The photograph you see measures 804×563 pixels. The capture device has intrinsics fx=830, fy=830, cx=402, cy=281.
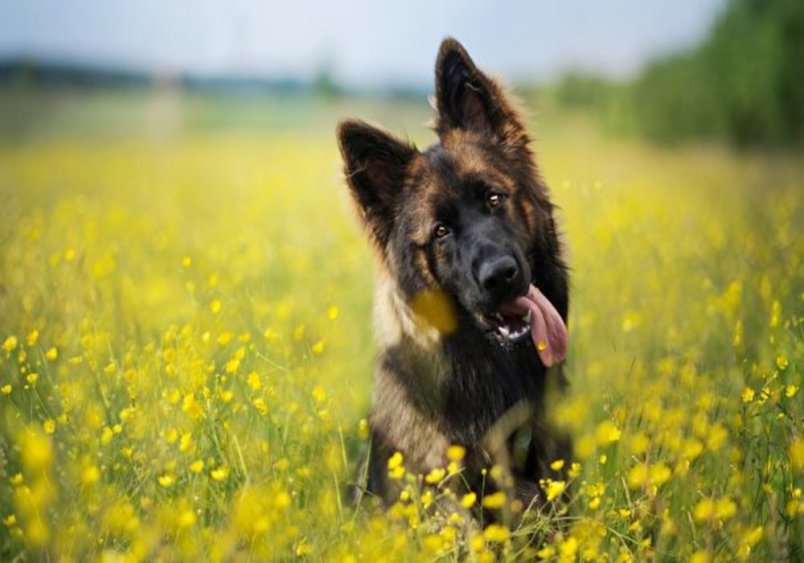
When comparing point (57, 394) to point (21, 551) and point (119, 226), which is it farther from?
point (119, 226)

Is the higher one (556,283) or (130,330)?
(556,283)

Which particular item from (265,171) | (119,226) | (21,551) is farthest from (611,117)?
(21,551)

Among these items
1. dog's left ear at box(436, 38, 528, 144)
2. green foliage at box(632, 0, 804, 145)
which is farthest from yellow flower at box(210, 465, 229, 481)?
green foliage at box(632, 0, 804, 145)

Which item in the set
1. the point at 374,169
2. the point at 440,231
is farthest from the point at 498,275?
the point at 374,169

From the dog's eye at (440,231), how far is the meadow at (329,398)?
0.51 m

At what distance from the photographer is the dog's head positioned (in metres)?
3.42

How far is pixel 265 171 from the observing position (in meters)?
13.2

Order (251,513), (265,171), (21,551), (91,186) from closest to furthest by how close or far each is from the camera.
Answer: (251,513)
(21,551)
(91,186)
(265,171)

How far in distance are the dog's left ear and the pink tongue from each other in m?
0.79

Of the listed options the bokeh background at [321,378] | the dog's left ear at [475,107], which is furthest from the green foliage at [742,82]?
the dog's left ear at [475,107]

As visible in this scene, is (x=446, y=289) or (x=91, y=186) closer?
(x=446, y=289)

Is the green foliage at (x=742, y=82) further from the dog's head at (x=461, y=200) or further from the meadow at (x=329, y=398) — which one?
the dog's head at (x=461, y=200)

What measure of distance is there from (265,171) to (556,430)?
1040cm

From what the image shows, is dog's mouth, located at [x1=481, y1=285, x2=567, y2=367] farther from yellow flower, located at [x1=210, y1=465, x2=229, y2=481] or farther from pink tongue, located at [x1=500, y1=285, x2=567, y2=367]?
yellow flower, located at [x1=210, y1=465, x2=229, y2=481]
